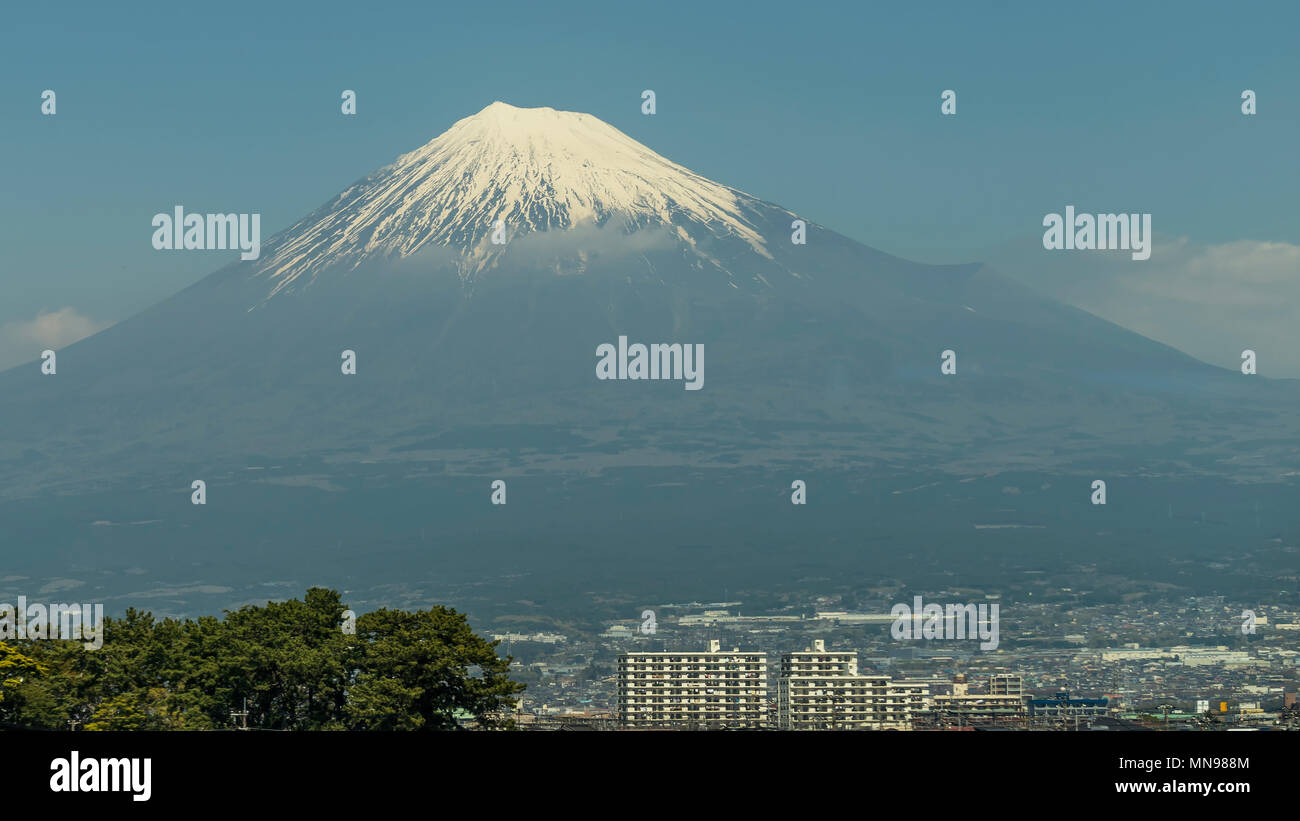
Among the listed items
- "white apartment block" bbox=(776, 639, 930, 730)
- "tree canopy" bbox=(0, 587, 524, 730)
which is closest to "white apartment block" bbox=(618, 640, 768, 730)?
"white apartment block" bbox=(776, 639, 930, 730)

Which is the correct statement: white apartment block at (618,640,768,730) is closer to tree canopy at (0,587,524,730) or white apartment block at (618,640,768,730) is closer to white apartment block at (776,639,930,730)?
white apartment block at (776,639,930,730)

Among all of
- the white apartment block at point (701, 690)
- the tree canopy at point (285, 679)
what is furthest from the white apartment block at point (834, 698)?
the tree canopy at point (285, 679)

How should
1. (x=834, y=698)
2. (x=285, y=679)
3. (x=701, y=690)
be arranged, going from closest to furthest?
(x=285, y=679)
(x=834, y=698)
(x=701, y=690)

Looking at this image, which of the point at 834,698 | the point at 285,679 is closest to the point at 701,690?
the point at 834,698

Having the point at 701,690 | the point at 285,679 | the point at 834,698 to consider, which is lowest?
the point at 834,698

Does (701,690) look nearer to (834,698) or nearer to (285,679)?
(834,698)
